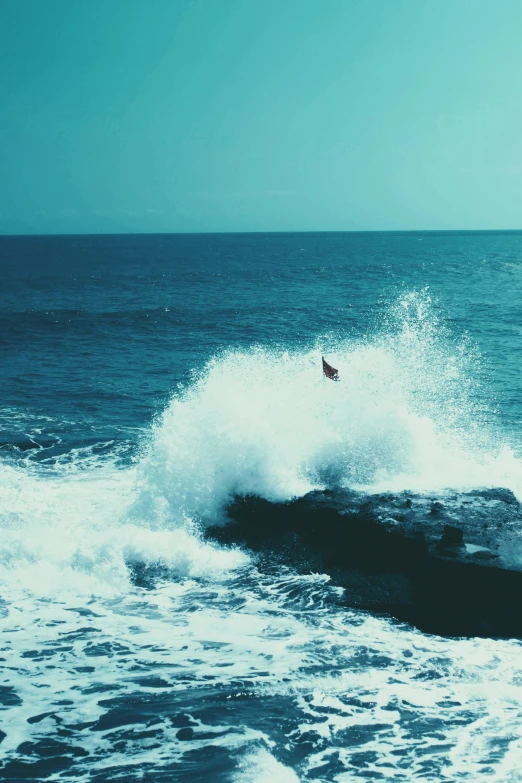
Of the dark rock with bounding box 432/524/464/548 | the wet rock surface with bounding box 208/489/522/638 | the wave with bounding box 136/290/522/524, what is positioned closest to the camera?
the wet rock surface with bounding box 208/489/522/638

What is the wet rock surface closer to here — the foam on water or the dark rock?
the dark rock

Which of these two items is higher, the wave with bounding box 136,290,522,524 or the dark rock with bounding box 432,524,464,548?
the wave with bounding box 136,290,522,524

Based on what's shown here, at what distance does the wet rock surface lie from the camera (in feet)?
39.2

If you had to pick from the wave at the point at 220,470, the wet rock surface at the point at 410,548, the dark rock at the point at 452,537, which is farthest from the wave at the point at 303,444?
the dark rock at the point at 452,537

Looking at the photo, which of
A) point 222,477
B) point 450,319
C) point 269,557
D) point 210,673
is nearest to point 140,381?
point 222,477

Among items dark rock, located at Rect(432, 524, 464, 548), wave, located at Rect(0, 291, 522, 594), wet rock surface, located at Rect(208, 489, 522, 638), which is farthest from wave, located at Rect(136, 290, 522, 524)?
dark rock, located at Rect(432, 524, 464, 548)

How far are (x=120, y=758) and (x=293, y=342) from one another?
2865 cm

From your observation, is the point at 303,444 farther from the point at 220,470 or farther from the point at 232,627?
the point at 232,627

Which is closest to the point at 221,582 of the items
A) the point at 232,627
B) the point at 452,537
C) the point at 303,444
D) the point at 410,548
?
the point at 232,627

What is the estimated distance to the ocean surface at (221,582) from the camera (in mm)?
→ 9109

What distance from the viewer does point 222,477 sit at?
1662 centimetres

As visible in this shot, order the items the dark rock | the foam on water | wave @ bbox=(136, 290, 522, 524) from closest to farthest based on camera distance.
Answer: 1. the foam on water
2. the dark rock
3. wave @ bbox=(136, 290, 522, 524)

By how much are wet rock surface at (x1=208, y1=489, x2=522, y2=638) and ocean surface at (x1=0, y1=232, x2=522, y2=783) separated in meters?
0.47

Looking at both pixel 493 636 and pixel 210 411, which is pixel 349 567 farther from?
pixel 210 411
